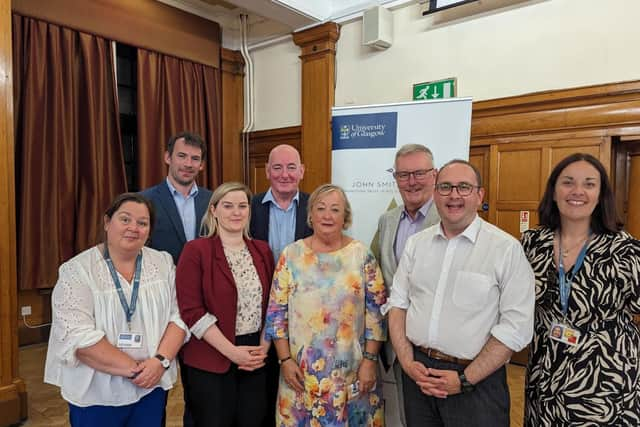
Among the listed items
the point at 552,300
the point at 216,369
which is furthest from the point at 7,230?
the point at 552,300

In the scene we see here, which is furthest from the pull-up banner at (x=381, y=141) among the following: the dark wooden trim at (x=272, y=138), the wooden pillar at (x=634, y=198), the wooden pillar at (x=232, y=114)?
the wooden pillar at (x=232, y=114)

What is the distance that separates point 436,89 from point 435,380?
3469mm

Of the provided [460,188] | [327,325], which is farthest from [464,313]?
[327,325]

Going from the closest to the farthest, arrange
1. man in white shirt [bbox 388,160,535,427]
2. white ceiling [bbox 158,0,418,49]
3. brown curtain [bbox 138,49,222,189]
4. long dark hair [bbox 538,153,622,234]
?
1. man in white shirt [bbox 388,160,535,427]
2. long dark hair [bbox 538,153,622,234]
3. white ceiling [bbox 158,0,418,49]
4. brown curtain [bbox 138,49,222,189]

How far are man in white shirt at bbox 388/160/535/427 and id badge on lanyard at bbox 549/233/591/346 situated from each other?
172 mm

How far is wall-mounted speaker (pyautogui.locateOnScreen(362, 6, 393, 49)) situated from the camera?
460 centimetres

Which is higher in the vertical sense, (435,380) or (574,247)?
(574,247)

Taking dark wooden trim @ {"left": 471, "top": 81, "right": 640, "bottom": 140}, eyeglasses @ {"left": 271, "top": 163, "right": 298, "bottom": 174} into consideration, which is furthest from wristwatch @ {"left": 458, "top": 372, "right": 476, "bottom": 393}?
dark wooden trim @ {"left": 471, "top": 81, "right": 640, "bottom": 140}

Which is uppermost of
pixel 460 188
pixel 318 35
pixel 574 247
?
pixel 318 35

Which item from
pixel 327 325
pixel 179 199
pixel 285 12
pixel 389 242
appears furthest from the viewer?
pixel 285 12

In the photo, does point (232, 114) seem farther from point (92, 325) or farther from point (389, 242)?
point (92, 325)

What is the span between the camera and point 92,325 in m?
1.62

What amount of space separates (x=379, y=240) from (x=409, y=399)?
2.67ft

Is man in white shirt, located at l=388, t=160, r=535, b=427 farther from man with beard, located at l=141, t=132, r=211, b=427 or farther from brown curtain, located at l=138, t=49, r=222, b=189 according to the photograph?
brown curtain, located at l=138, t=49, r=222, b=189
